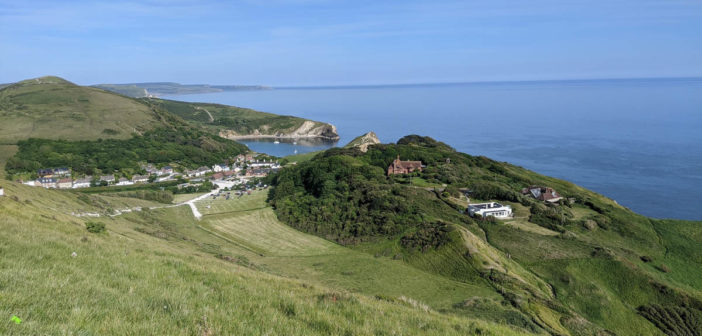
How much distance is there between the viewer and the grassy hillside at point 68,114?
→ 123 m

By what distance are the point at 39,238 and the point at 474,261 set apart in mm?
29167

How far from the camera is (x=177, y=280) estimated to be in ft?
27.9

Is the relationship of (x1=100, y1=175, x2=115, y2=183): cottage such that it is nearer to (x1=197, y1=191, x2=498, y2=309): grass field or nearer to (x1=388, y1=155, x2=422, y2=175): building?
(x1=197, y1=191, x2=498, y2=309): grass field

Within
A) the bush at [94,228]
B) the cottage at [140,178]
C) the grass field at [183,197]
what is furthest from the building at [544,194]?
the cottage at [140,178]

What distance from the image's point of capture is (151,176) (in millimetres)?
92812

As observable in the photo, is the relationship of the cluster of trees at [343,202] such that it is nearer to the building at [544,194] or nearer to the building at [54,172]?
the building at [544,194]

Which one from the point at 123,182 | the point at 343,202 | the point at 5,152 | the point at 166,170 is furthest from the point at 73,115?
the point at 343,202

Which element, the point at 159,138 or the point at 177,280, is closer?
the point at 177,280

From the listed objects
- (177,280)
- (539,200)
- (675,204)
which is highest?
(177,280)

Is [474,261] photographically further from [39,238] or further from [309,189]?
[309,189]

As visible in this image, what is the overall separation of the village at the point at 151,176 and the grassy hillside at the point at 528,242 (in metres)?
39.0

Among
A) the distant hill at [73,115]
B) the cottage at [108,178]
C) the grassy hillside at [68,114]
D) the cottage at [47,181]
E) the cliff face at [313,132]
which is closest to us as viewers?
the cottage at [47,181]

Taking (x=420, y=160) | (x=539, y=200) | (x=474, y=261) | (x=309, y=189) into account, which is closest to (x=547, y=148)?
(x=420, y=160)

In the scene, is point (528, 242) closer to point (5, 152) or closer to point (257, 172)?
point (257, 172)
